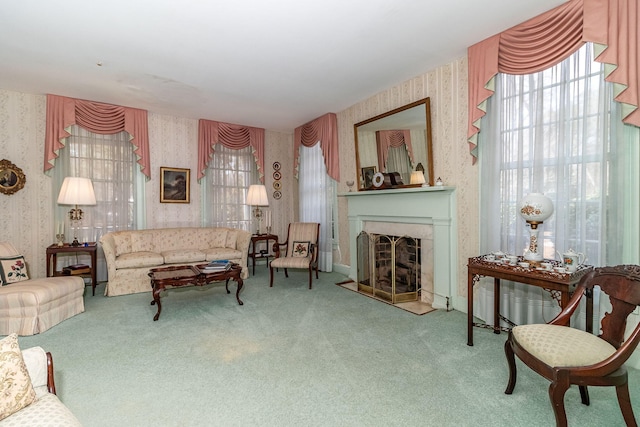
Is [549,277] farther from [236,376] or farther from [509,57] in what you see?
[236,376]

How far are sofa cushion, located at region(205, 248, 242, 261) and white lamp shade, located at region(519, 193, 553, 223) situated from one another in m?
4.17

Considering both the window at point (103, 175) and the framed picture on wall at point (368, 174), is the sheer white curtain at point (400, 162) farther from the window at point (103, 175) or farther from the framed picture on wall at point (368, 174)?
the window at point (103, 175)

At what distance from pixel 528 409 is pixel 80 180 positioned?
5576 millimetres

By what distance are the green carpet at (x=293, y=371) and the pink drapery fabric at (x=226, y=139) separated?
3.18 m

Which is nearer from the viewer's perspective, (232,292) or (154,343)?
(154,343)

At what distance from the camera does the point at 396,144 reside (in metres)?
4.31

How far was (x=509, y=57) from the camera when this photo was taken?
9.80 ft

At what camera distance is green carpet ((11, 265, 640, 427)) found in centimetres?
185

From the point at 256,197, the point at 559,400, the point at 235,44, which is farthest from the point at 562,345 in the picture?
the point at 256,197

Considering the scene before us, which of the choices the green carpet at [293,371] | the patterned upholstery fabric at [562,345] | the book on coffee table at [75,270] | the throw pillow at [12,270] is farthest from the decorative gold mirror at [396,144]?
the throw pillow at [12,270]

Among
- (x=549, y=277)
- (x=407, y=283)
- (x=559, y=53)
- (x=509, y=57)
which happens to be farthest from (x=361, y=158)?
(x=549, y=277)

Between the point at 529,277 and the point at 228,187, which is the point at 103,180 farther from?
the point at 529,277

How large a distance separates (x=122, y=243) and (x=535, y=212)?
17.9ft

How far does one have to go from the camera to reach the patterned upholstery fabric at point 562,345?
1.62 meters
